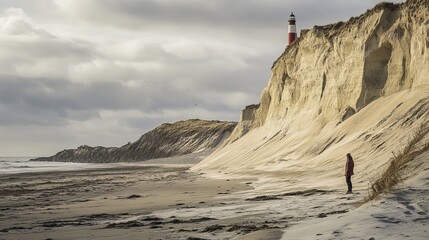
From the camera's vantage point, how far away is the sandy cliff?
22503mm

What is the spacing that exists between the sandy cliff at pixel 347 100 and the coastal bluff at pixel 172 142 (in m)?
46.9

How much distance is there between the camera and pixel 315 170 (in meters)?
23.0

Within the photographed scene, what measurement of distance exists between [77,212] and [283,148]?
776 inches

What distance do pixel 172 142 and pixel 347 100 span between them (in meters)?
75.8

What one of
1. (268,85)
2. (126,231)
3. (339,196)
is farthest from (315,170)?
(268,85)

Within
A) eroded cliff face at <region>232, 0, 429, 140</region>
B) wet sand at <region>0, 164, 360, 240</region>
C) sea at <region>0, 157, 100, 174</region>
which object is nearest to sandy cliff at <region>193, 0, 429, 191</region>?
eroded cliff face at <region>232, 0, 429, 140</region>

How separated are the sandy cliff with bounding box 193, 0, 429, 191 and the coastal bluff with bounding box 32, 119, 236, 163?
46.9 m

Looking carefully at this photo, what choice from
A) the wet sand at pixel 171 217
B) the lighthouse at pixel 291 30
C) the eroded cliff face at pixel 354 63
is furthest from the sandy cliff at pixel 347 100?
the lighthouse at pixel 291 30

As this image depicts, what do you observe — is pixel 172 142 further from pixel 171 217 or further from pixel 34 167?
pixel 171 217

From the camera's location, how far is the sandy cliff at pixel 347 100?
22.5 metres

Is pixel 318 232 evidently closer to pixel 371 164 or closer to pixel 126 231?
pixel 126 231

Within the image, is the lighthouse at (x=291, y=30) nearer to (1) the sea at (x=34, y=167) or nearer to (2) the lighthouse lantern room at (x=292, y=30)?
(2) the lighthouse lantern room at (x=292, y=30)

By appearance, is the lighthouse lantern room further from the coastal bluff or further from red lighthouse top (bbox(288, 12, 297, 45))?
the coastal bluff

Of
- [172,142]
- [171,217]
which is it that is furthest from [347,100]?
[172,142]
